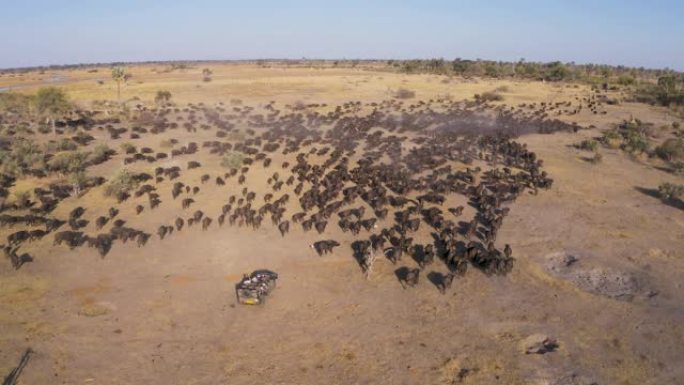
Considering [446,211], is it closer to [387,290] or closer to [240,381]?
[387,290]

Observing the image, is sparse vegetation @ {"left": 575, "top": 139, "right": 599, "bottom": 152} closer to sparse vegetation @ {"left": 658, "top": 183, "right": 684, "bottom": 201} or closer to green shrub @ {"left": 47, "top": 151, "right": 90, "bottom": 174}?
sparse vegetation @ {"left": 658, "top": 183, "right": 684, "bottom": 201}

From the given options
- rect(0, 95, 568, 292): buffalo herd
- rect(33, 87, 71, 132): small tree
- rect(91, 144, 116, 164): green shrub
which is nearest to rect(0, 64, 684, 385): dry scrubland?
rect(0, 95, 568, 292): buffalo herd

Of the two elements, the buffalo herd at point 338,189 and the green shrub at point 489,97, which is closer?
the buffalo herd at point 338,189

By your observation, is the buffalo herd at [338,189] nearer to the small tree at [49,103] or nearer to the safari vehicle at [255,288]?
the small tree at [49,103]

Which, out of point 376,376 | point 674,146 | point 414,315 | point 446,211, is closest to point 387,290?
point 414,315

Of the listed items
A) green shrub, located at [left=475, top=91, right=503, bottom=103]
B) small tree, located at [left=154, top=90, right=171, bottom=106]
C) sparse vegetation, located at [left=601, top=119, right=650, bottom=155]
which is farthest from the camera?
green shrub, located at [left=475, top=91, right=503, bottom=103]

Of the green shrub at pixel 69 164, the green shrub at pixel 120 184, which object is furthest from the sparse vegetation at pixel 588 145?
the green shrub at pixel 69 164

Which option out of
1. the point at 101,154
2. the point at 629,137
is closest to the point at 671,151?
the point at 629,137
